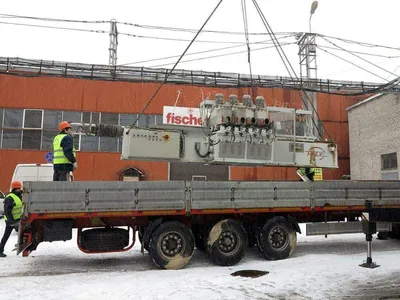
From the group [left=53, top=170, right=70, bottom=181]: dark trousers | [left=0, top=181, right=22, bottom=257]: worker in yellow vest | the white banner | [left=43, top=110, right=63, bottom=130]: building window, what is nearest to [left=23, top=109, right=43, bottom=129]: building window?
[left=43, top=110, right=63, bottom=130]: building window

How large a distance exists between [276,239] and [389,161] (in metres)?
15.2

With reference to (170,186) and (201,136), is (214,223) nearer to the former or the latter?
(170,186)

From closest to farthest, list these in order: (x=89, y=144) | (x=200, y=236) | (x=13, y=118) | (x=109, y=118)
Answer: (x=200, y=236), (x=13, y=118), (x=89, y=144), (x=109, y=118)

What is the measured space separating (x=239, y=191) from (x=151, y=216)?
6.88 feet

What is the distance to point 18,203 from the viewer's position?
900cm

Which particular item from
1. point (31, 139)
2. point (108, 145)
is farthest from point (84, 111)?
point (31, 139)

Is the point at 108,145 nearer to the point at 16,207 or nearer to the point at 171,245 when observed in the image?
the point at 16,207

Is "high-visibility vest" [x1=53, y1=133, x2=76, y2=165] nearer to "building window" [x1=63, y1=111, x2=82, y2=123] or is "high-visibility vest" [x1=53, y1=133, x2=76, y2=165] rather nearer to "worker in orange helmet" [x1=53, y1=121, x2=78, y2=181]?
"worker in orange helmet" [x1=53, y1=121, x2=78, y2=181]

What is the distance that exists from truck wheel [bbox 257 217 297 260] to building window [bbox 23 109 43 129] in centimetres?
1787

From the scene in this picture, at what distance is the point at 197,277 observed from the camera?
7.12m

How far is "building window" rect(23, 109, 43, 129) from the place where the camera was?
72.2 feet

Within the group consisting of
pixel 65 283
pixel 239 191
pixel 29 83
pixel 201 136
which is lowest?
pixel 65 283

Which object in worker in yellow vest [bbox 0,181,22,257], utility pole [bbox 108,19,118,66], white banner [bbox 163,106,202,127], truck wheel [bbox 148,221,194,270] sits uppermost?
utility pole [bbox 108,19,118,66]

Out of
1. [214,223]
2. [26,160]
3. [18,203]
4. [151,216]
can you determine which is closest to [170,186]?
[151,216]
